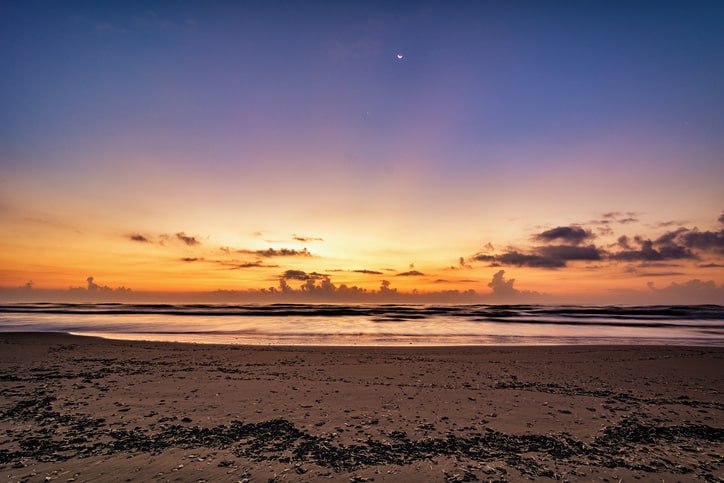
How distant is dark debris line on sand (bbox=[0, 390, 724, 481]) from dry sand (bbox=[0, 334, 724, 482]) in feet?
0.14

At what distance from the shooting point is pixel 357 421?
9586 millimetres

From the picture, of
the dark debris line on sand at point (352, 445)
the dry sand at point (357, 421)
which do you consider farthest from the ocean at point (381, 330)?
the dark debris line on sand at point (352, 445)

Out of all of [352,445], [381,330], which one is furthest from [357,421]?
[381,330]

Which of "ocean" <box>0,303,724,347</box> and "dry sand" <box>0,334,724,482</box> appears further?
"ocean" <box>0,303,724,347</box>

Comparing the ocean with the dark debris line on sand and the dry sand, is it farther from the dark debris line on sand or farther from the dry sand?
the dark debris line on sand

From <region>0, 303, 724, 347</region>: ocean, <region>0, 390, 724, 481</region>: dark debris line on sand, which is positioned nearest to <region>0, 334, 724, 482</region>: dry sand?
<region>0, 390, 724, 481</region>: dark debris line on sand

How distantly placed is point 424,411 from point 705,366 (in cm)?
1543

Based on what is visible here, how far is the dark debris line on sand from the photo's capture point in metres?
7.50

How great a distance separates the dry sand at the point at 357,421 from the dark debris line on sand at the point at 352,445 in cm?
4

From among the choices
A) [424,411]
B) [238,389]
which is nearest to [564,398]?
[424,411]

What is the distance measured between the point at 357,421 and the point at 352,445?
1392mm

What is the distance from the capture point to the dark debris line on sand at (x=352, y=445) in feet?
24.6

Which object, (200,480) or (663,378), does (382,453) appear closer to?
(200,480)

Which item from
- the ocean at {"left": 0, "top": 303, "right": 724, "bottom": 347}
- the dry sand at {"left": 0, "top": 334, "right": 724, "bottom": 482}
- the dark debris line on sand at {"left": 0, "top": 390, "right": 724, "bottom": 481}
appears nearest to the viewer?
the dry sand at {"left": 0, "top": 334, "right": 724, "bottom": 482}
